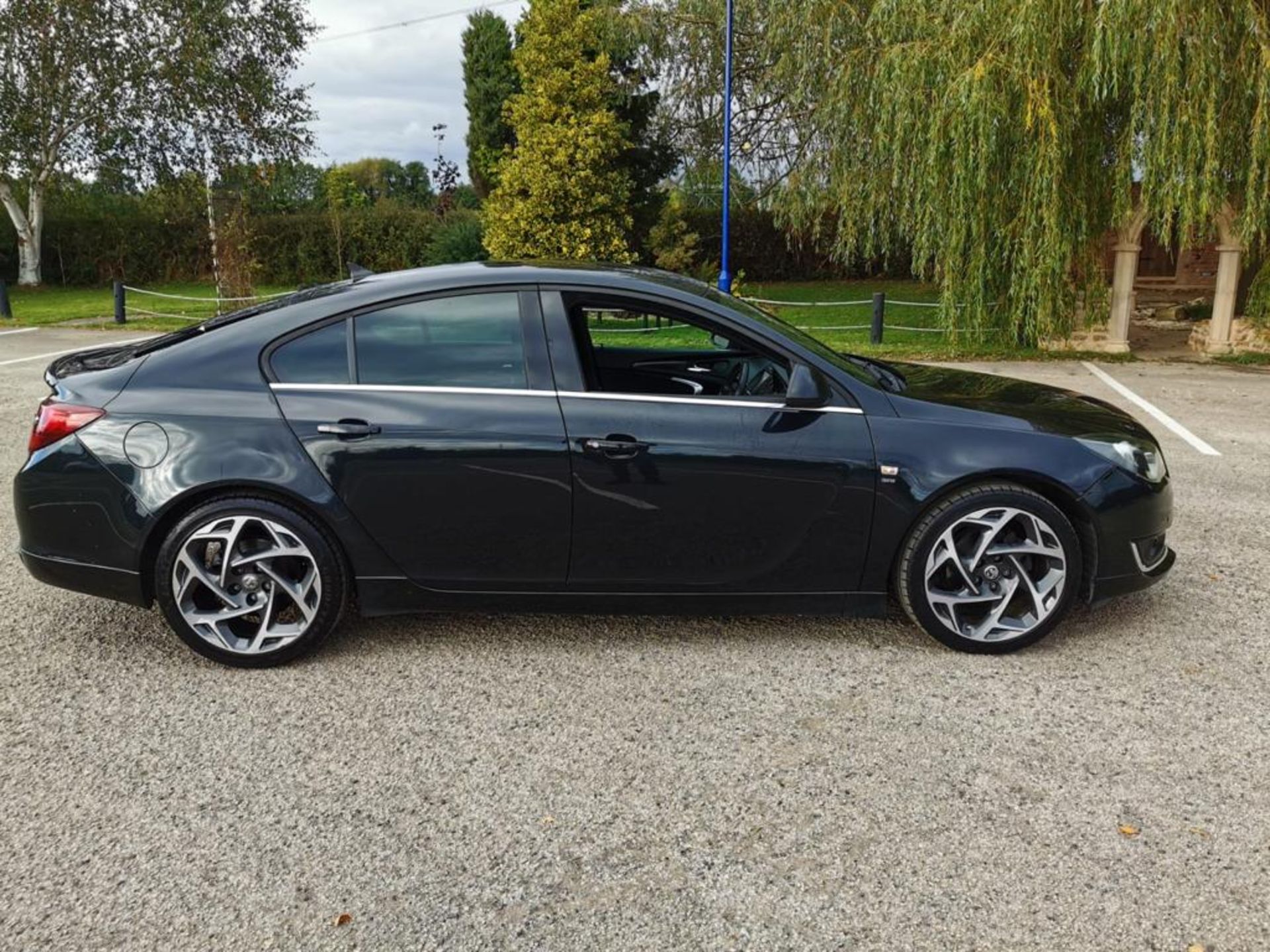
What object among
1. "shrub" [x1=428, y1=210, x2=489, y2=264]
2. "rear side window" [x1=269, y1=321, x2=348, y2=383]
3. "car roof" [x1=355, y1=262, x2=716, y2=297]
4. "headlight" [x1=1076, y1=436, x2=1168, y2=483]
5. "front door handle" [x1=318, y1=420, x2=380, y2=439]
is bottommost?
"headlight" [x1=1076, y1=436, x2=1168, y2=483]

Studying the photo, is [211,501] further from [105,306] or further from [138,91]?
[138,91]

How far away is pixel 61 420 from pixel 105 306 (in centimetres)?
2284

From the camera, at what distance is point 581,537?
372 cm

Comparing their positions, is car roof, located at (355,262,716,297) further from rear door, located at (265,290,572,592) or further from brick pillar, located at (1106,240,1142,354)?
brick pillar, located at (1106,240,1142,354)

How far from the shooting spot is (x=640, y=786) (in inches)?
118

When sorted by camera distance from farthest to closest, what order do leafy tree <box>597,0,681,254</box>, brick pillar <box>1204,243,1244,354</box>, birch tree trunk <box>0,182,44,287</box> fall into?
birch tree trunk <box>0,182,44,287</box> < leafy tree <box>597,0,681,254</box> < brick pillar <box>1204,243,1244,354</box>

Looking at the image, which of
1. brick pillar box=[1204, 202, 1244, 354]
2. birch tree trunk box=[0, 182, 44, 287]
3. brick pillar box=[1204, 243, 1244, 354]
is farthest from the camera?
birch tree trunk box=[0, 182, 44, 287]

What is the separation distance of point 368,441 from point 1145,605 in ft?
11.1

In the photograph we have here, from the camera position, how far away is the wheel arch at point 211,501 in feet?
12.0

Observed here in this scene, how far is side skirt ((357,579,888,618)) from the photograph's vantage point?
Answer: 3793 millimetres

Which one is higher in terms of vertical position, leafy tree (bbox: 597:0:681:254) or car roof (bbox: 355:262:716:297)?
leafy tree (bbox: 597:0:681:254)

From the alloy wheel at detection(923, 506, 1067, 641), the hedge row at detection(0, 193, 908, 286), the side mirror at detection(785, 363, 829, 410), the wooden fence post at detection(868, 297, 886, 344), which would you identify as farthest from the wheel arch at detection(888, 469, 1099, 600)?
the hedge row at detection(0, 193, 908, 286)

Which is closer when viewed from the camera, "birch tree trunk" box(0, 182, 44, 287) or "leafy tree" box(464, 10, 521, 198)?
"birch tree trunk" box(0, 182, 44, 287)

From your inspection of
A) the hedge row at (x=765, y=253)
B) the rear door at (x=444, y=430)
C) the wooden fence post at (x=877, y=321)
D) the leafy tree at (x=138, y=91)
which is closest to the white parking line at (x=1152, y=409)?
the wooden fence post at (x=877, y=321)
